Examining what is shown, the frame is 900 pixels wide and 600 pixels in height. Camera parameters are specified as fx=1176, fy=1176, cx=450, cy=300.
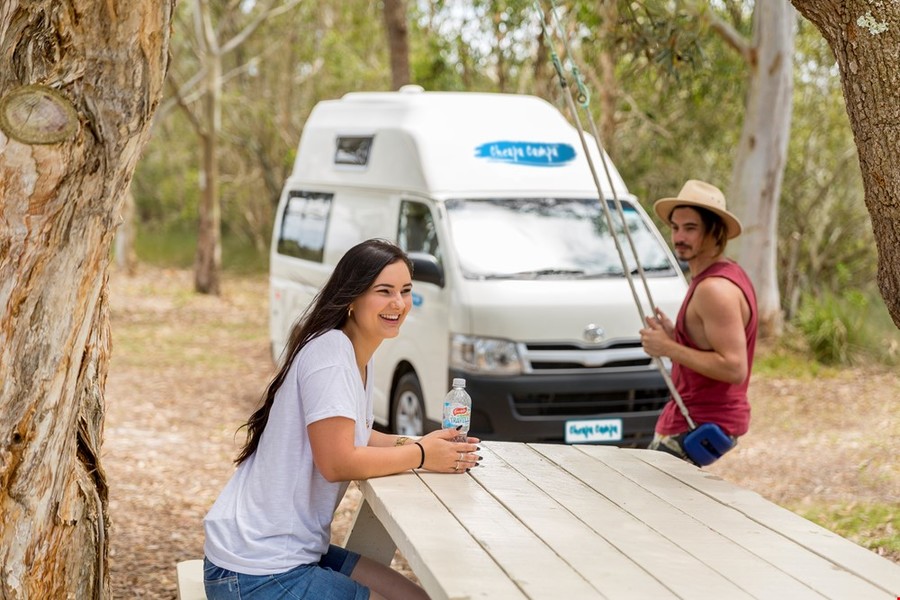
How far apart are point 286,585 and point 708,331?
2203 mm

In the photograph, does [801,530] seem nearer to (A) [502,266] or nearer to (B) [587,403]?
(B) [587,403]

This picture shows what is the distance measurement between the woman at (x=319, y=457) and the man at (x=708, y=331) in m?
1.44

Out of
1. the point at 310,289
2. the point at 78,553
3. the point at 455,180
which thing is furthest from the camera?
the point at 310,289

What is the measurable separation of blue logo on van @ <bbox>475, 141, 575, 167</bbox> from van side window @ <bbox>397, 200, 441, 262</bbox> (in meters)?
0.58

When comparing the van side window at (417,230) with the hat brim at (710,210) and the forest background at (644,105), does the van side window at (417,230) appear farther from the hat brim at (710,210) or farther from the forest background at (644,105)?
the hat brim at (710,210)

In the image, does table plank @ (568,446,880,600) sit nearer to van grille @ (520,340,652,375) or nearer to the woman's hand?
the woman's hand

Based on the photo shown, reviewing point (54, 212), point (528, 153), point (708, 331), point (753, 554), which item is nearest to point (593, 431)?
point (528, 153)

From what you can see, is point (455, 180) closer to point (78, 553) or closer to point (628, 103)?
point (78, 553)

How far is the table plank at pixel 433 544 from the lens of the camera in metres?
2.67

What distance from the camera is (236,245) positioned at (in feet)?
104

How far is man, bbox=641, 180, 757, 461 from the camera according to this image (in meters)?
4.79

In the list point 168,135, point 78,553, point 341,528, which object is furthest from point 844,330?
point 168,135

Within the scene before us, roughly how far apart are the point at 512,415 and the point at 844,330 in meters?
7.82

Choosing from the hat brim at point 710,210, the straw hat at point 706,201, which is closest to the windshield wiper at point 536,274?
the hat brim at point 710,210
